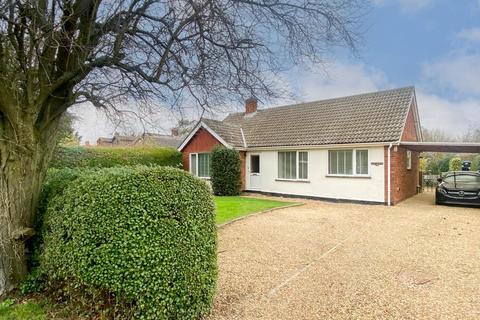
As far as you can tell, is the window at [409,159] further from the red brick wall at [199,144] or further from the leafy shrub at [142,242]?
the leafy shrub at [142,242]

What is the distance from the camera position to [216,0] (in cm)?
471

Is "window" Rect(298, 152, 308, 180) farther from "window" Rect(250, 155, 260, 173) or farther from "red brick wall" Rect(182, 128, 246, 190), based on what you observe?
"red brick wall" Rect(182, 128, 246, 190)

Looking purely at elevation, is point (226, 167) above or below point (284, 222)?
above

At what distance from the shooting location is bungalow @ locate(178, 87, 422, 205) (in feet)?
46.5

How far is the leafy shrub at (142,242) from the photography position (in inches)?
135

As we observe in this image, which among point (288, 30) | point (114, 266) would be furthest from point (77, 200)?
point (288, 30)

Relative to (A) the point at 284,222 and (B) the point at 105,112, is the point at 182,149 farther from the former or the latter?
(B) the point at 105,112

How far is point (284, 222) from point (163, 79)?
21.3ft

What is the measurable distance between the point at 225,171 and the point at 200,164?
336 centimetres

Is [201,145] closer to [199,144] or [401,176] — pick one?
[199,144]

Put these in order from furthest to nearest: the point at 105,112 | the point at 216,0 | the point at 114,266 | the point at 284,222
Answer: the point at 284,222
the point at 105,112
the point at 216,0
the point at 114,266

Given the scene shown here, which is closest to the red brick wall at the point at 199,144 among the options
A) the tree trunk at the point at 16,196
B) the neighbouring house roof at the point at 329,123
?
the neighbouring house roof at the point at 329,123

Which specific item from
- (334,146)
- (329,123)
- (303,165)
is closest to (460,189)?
(334,146)

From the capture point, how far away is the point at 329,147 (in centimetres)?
1538
